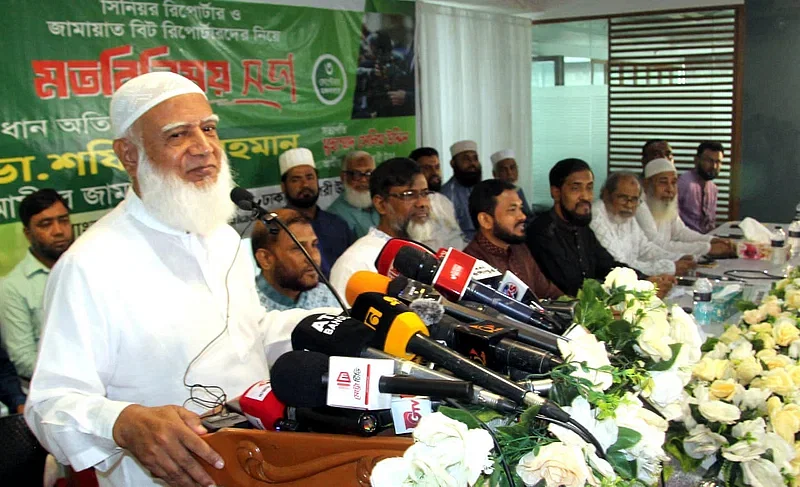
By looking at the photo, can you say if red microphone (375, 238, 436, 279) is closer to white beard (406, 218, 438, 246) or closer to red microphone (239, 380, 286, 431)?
red microphone (239, 380, 286, 431)

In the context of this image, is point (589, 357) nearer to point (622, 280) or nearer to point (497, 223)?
point (622, 280)

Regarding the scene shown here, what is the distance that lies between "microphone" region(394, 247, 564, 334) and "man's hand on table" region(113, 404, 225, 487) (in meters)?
0.44

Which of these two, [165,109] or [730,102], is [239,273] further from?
[730,102]

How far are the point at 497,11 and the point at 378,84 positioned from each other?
2.12 metres

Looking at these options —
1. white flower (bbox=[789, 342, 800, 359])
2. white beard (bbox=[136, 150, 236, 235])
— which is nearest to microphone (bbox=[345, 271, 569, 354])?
white beard (bbox=[136, 150, 236, 235])

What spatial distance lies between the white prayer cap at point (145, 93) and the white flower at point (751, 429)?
1388 millimetres

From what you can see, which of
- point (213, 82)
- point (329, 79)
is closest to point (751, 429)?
point (213, 82)

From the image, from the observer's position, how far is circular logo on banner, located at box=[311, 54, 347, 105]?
18.5 feet

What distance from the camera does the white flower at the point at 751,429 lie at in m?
1.40

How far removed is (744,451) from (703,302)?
2.34 m

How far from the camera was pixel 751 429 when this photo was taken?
141 centimetres

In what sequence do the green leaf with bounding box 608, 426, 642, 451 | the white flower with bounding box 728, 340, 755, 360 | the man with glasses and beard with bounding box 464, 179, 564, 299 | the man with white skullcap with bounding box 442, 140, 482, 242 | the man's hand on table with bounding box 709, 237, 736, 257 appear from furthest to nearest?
the man with white skullcap with bounding box 442, 140, 482, 242, the man's hand on table with bounding box 709, 237, 736, 257, the man with glasses and beard with bounding box 464, 179, 564, 299, the white flower with bounding box 728, 340, 755, 360, the green leaf with bounding box 608, 426, 642, 451

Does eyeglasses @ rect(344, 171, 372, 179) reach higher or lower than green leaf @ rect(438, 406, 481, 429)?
lower

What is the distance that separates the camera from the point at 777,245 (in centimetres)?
471
